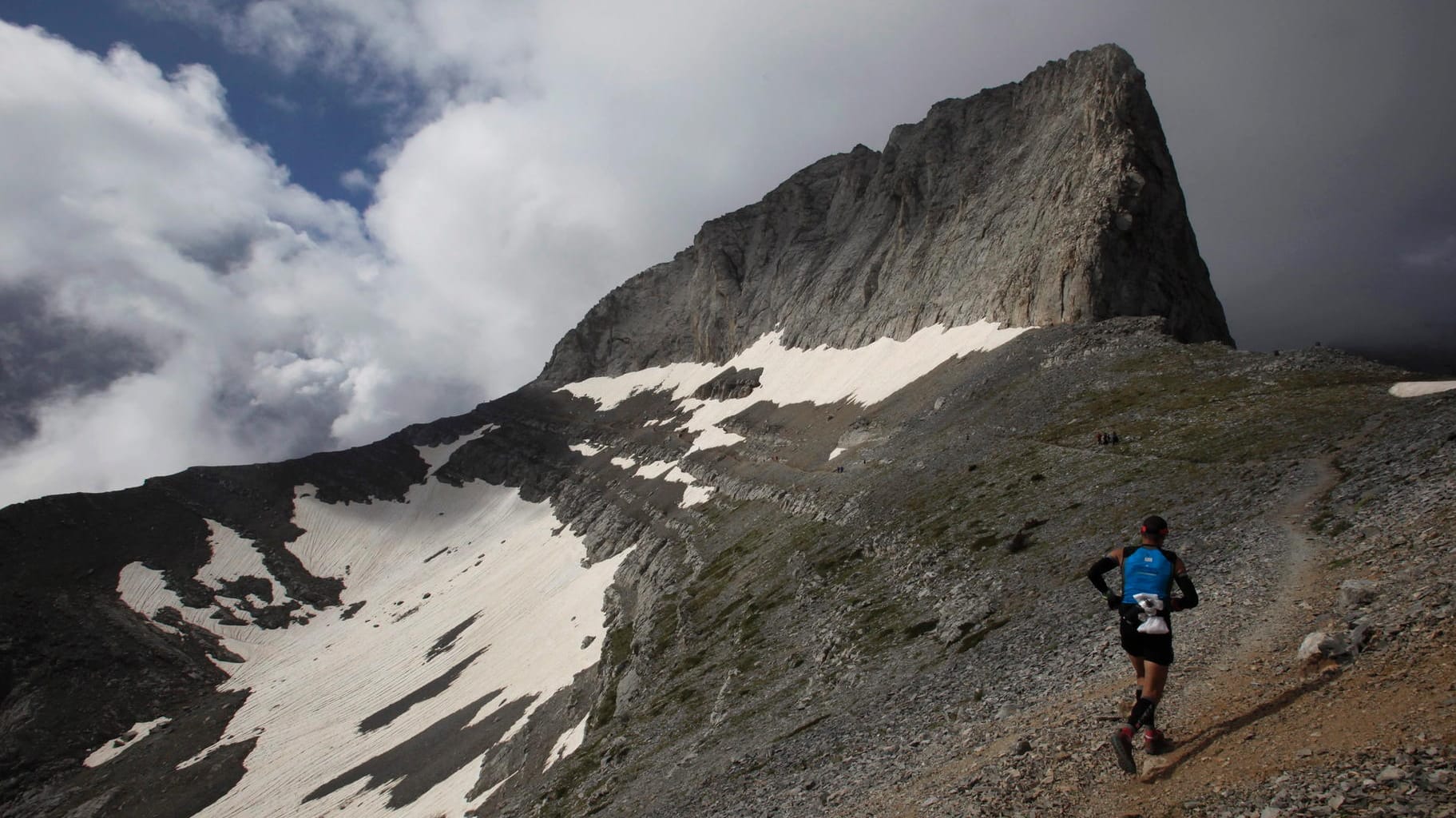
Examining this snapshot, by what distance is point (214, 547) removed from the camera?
128 metres

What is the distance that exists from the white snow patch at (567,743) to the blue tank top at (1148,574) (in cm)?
3715

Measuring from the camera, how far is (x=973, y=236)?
9075 centimetres

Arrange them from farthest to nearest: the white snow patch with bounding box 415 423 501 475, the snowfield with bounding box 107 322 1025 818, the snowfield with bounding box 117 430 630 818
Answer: the white snow patch with bounding box 415 423 501 475
the snowfield with bounding box 117 430 630 818
the snowfield with bounding box 107 322 1025 818

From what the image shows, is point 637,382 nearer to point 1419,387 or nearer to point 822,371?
point 822,371

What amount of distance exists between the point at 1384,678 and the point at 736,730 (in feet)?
63.7

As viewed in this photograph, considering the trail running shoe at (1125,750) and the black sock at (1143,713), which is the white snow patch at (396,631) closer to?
the trail running shoe at (1125,750)

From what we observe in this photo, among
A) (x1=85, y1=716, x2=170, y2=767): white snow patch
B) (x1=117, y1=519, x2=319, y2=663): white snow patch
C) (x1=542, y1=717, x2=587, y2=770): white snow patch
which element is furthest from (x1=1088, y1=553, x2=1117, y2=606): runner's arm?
(x1=117, y1=519, x2=319, y2=663): white snow patch

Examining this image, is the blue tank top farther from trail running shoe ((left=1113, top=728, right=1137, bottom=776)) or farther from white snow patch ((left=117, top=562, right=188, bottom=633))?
white snow patch ((left=117, top=562, right=188, bottom=633))

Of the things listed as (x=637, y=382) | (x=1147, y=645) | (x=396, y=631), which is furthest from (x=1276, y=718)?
(x=637, y=382)

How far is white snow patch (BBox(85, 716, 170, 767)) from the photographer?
8100cm

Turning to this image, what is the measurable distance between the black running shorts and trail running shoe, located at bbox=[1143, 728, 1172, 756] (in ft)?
3.34

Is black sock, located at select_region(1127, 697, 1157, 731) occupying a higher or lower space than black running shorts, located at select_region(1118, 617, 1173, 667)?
lower

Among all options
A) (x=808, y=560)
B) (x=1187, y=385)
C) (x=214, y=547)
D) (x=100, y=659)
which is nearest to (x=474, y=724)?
(x=808, y=560)

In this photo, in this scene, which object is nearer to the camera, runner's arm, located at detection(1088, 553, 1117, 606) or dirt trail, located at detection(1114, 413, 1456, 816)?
dirt trail, located at detection(1114, 413, 1456, 816)
